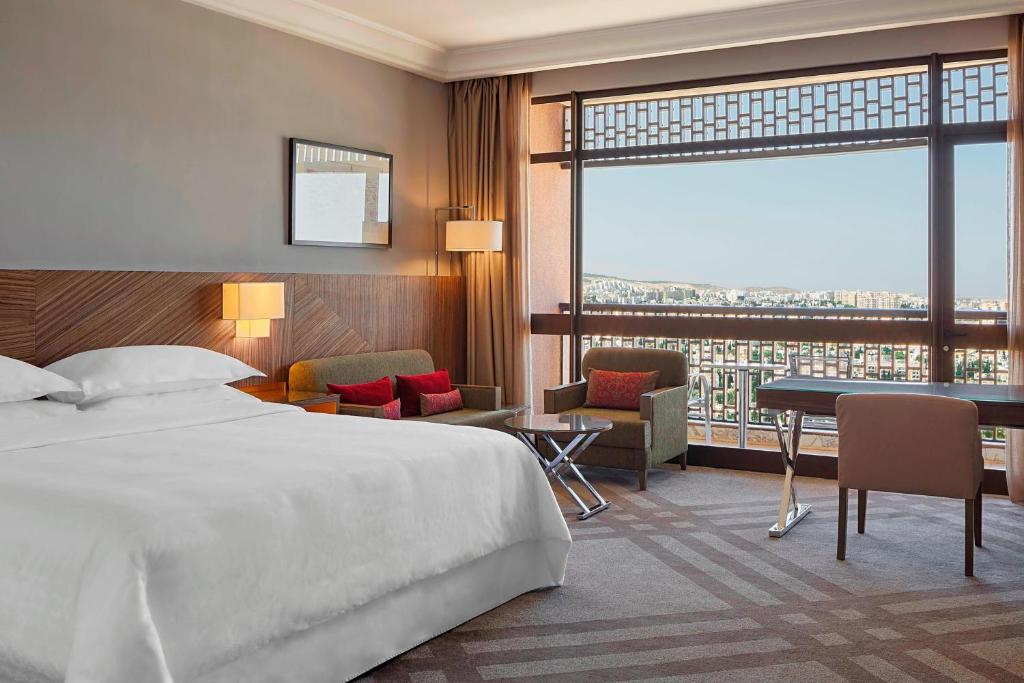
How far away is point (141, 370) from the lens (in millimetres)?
4586

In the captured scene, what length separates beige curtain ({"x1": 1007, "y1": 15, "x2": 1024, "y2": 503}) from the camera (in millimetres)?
5777

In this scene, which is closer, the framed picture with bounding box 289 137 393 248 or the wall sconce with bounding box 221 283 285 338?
the wall sconce with bounding box 221 283 285 338

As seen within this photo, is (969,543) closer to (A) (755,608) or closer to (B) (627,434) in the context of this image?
(A) (755,608)

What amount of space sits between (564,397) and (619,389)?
39 cm

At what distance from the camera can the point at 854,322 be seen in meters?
6.43

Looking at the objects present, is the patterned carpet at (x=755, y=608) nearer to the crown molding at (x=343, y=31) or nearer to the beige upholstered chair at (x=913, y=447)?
the beige upholstered chair at (x=913, y=447)

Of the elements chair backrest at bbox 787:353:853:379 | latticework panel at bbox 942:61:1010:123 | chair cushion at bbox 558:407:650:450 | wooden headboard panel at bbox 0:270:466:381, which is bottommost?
chair cushion at bbox 558:407:650:450

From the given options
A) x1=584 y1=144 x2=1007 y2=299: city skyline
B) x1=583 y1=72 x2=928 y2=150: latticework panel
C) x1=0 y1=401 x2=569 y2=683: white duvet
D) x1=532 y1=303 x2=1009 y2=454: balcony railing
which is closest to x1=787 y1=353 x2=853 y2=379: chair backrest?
x1=532 y1=303 x2=1009 y2=454: balcony railing

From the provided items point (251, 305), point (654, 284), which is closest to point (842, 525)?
point (251, 305)

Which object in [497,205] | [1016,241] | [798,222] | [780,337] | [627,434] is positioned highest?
[497,205]

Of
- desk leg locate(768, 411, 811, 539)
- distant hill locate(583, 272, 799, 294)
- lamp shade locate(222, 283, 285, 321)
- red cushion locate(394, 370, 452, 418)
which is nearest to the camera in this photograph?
desk leg locate(768, 411, 811, 539)

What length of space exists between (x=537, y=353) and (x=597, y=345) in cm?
52

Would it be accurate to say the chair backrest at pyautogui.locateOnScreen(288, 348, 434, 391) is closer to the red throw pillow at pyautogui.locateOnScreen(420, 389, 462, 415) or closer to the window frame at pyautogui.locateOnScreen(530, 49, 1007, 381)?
the red throw pillow at pyautogui.locateOnScreen(420, 389, 462, 415)

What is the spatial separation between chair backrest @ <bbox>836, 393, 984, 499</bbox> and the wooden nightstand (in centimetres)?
290
